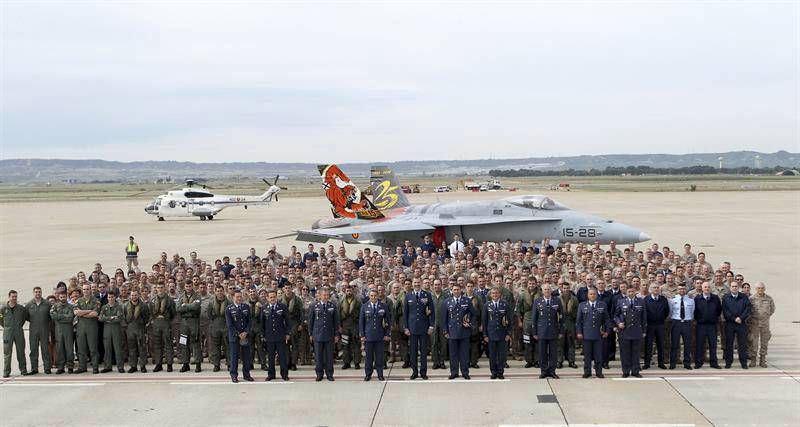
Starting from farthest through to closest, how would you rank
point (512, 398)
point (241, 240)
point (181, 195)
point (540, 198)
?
point (181, 195) → point (241, 240) → point (540, 198) → point (512, 398)

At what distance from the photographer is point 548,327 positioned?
30.9ft

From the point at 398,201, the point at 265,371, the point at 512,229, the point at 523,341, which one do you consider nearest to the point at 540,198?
the point at 512,229

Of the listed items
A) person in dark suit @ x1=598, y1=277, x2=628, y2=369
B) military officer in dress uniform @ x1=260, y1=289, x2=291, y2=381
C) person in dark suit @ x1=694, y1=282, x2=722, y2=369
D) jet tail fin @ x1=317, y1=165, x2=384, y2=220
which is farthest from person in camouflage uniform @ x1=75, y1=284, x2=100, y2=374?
jet tail fin @ x1=317, y1=165, x2=384, y2=220

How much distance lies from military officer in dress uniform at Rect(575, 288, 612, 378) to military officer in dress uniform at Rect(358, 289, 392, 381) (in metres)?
2.48

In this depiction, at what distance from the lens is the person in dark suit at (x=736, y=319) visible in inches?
376

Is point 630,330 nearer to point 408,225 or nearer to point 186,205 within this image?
point 408,225

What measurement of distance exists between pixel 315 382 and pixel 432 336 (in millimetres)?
1769

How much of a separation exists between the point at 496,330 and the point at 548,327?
65 cm

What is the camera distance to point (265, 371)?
33.1 feet

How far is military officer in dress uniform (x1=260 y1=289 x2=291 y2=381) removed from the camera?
9.55m

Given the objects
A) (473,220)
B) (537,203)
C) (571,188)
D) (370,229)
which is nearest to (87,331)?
(370,229)

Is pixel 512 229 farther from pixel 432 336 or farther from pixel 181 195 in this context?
pixel 181 195

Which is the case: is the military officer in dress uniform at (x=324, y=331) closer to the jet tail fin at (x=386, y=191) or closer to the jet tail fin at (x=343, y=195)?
the jet tail fin at (x=343, y=195)

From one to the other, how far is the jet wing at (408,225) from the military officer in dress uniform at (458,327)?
10.6m
